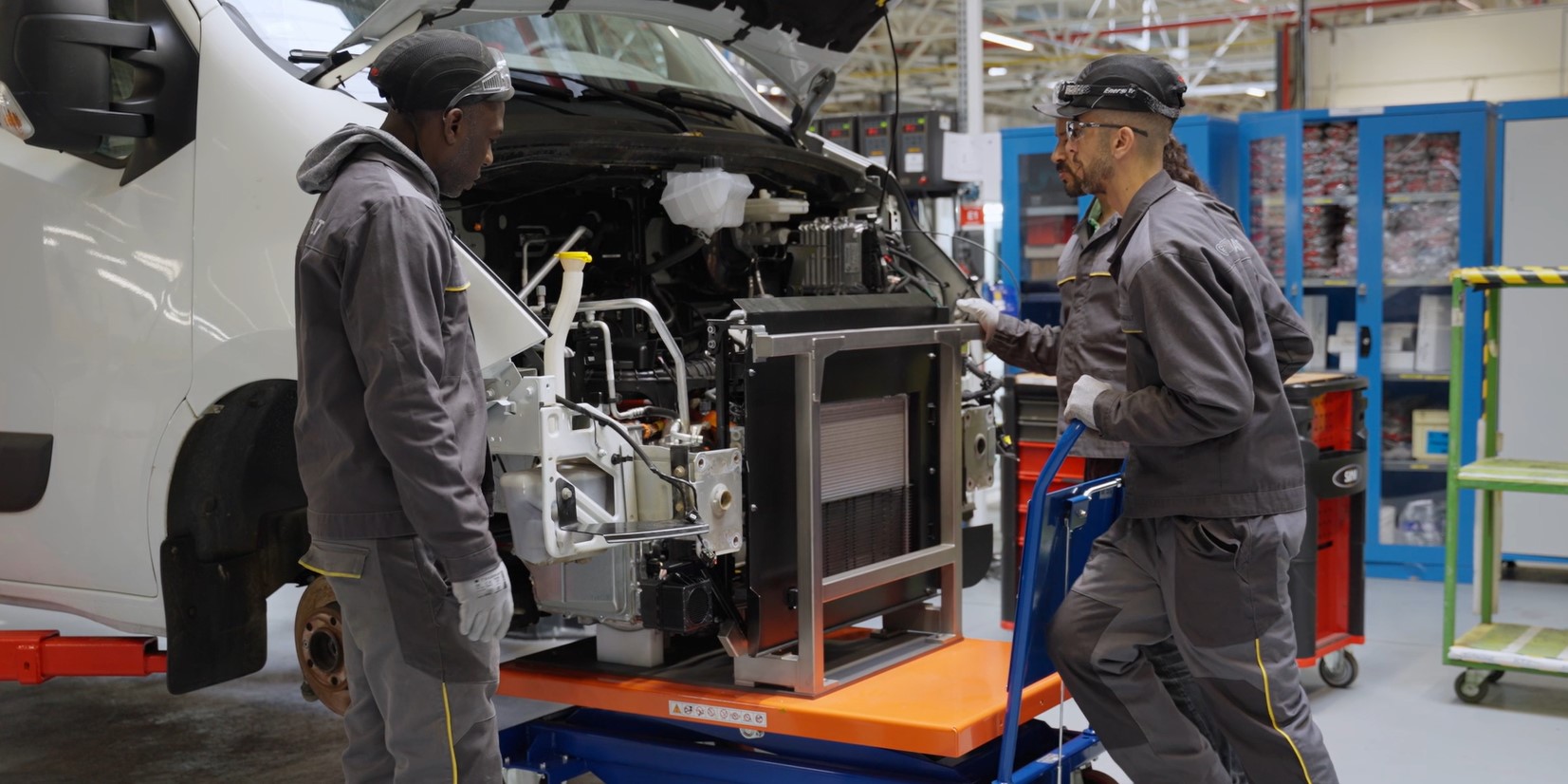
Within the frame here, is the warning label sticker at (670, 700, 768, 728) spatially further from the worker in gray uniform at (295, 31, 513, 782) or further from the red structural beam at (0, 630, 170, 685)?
the red structural beam at (0, 630, 170, 685)

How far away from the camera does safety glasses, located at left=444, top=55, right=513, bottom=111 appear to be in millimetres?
2703

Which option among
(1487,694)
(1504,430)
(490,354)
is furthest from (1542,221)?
(490,354)

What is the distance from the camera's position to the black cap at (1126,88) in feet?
10.2

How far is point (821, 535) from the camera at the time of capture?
3447 millimetres

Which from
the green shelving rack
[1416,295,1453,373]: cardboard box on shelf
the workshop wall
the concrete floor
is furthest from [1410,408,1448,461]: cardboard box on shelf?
the workshop wall

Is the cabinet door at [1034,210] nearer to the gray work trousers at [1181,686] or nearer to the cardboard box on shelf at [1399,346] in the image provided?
the cardboard box on shelf at [1399,346]

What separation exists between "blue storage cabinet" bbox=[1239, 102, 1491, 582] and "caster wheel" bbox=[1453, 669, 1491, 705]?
2.04 meters

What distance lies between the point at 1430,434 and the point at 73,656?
6.13m

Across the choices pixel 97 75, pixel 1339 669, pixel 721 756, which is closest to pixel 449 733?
pixel 721 756

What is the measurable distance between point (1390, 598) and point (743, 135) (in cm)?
442

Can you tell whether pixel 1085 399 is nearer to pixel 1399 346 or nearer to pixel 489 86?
pixel 489 86

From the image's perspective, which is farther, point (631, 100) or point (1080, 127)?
point (631, 100)

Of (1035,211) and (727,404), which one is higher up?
(1035,211)

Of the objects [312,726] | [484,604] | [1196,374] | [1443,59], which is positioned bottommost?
[312,726]
